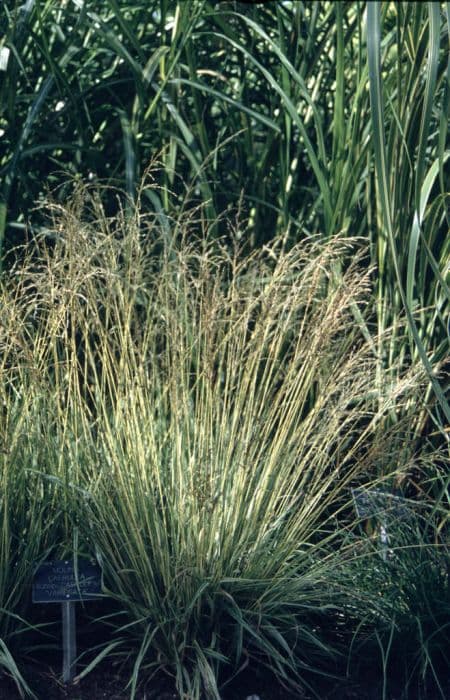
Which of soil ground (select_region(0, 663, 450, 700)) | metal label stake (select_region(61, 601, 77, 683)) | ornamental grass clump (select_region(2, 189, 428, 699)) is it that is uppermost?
ornamental grass clump (select_region(2, 189, 428, 699))

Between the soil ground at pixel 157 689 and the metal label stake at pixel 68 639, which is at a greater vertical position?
the metal label stake at pixel 68 639

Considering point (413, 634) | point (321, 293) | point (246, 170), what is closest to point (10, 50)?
point (246, 170)

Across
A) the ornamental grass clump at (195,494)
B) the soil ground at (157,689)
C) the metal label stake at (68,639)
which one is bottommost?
the soil ground at (157,689)

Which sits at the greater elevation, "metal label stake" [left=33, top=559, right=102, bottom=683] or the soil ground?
"metal label stake" [left=33, top=559, right=102, bottom=683]

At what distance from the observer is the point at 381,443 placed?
2232 mm

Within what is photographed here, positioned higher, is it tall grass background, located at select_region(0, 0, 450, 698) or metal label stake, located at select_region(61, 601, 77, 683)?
tall grass background, located at select_region(0, 0, 450, 698)

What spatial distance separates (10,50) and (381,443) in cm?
152

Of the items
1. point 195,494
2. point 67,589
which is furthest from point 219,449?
point 67,589

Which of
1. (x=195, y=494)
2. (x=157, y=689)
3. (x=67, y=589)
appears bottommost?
(x=157, y=689)

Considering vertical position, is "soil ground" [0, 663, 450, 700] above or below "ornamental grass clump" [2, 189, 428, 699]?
below

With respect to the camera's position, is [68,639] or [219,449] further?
[219,449]

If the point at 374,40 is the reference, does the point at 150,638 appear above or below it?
below

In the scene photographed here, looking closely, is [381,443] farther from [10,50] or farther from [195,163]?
[10,50]

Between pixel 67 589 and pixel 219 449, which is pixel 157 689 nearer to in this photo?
pixel 67 589
